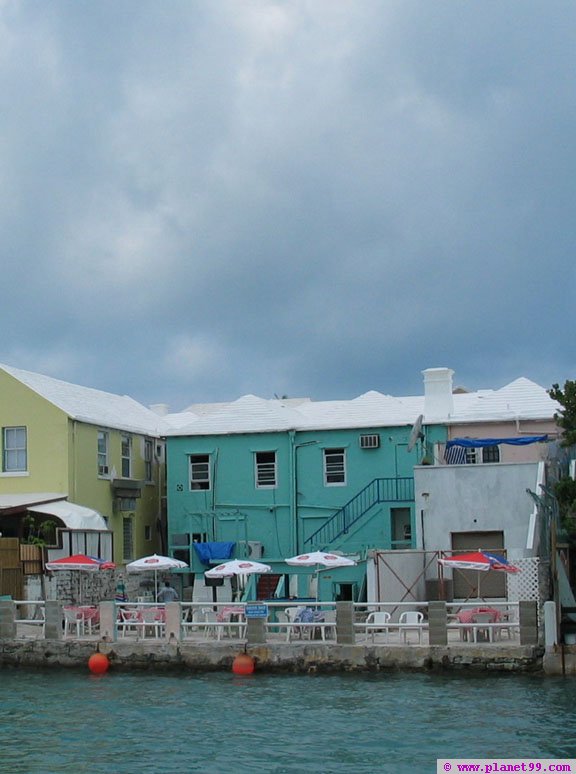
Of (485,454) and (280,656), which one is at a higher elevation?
(485,454)

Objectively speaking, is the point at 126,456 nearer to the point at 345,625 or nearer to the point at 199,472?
the point at 199,472

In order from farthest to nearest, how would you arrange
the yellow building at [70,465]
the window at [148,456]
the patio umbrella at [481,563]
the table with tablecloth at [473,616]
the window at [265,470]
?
the window at [148,456], the window at [265,470], the yellow building at [70,465], the patio umbrella at [481,563], the table with tablecloth at [473,616]

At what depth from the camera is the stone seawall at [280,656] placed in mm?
26109

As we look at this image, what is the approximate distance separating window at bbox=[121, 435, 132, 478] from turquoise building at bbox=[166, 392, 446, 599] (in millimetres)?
1726

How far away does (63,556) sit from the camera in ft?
116

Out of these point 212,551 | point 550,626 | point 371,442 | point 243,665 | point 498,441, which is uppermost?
point 371,442

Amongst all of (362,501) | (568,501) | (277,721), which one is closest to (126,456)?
(362,501)

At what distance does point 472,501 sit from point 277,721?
1428 cm

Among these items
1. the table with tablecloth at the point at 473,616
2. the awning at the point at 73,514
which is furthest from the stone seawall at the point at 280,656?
the awning at the point at 73,514

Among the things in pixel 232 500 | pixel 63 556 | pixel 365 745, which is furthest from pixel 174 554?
pixel 365 745

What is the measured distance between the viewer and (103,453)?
42.2 metres

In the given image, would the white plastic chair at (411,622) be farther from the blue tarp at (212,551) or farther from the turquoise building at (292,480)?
the blue tarp at (212,551)

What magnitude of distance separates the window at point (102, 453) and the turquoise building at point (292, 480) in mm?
2556

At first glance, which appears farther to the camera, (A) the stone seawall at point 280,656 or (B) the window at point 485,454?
(B) the window at point 485,454
